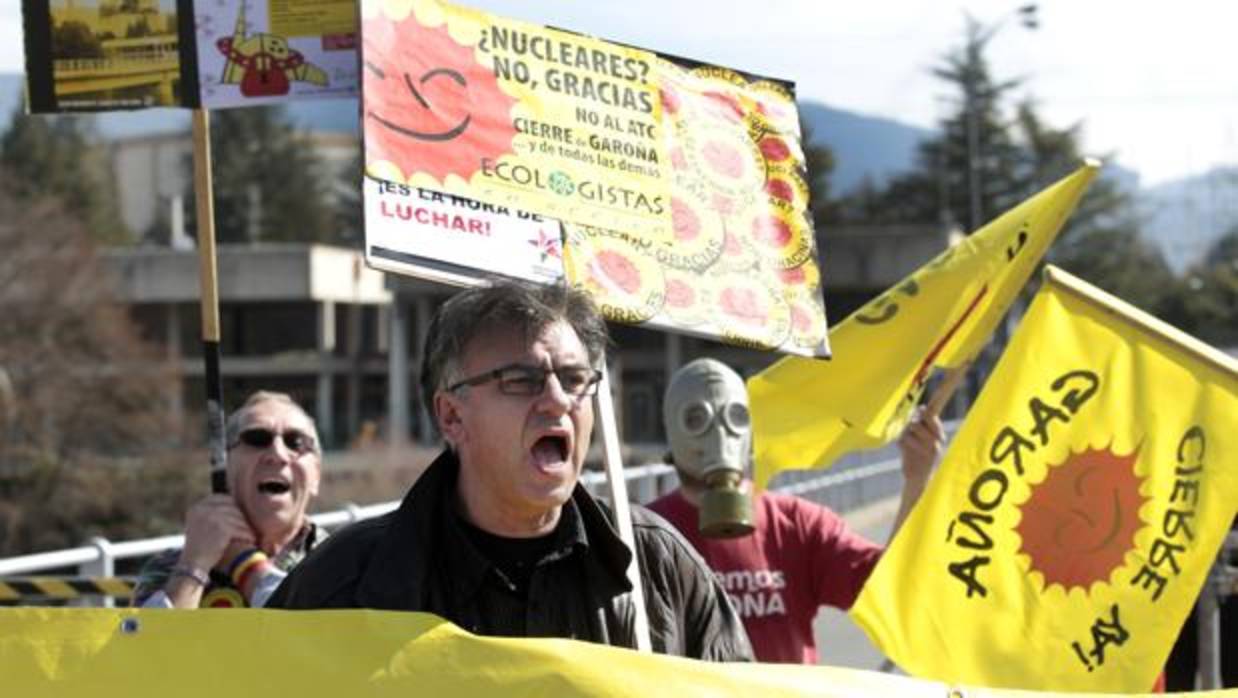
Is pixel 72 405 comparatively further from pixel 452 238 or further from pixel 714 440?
pixel 452 238

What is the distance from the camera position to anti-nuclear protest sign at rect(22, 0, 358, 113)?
16.8ft

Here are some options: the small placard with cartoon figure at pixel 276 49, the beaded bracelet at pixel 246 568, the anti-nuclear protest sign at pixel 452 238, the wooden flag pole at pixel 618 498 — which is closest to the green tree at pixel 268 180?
the beaded bracelet at pixel 246 568

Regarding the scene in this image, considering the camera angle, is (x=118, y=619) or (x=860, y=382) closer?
(x=118, y=619)

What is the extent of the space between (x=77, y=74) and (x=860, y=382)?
287cm

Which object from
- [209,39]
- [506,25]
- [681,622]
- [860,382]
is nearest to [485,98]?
[506,25]

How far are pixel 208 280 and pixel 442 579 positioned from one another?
1.28m

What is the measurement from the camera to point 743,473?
6828 mm

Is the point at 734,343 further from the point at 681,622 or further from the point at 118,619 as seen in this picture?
the point at 118,619

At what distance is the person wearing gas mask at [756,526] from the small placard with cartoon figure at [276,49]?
1951 millimetres

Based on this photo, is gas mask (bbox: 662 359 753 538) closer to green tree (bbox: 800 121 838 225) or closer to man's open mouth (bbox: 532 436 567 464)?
man's open mouth (bbox: 532 436 567 464)

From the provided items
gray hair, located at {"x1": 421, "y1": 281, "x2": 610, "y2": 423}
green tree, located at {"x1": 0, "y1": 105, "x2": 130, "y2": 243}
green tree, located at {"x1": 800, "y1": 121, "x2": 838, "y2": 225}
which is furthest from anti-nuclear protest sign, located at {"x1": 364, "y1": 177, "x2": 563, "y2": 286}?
green tree, located at {"x1": 0, "y1": 105, "x2": 130, "y2": 243}

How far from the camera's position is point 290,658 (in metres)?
4.15

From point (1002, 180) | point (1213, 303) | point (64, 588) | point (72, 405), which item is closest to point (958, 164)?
point (1002, 180)

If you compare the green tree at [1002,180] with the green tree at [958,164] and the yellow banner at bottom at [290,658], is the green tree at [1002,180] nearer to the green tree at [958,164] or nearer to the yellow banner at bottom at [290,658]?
the green tree at [958,164]
